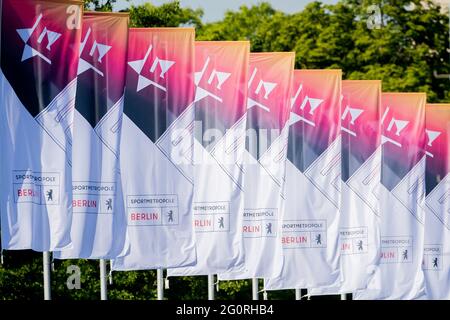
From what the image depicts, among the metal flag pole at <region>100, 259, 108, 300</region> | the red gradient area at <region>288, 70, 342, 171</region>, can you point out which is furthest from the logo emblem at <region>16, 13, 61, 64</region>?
the red gradient area at <region>288, 70, 342, 171</region>

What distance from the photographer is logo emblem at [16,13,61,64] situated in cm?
2962

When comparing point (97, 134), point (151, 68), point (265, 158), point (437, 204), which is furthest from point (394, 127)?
point (97, 134)

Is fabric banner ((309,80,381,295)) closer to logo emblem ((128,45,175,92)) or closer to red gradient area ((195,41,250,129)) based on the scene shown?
red gradient area ((195,41,250,129))

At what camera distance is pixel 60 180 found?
30.6m

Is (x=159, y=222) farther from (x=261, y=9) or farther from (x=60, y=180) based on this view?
(x=261, y=9)

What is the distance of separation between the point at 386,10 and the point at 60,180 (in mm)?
42052

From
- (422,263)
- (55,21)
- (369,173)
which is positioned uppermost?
(55,21)

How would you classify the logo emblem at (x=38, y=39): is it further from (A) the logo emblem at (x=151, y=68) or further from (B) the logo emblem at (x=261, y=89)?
(B) the logo emblem at (x=261, y=89)

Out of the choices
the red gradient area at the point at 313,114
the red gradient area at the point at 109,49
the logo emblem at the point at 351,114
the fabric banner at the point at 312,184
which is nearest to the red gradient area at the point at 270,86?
the red gradient area at the point at 313,114

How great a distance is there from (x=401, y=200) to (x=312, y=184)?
543 cm

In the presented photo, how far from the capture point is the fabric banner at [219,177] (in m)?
36.7

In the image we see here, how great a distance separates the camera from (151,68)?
3409cm

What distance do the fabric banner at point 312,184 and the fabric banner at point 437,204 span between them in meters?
6.08
